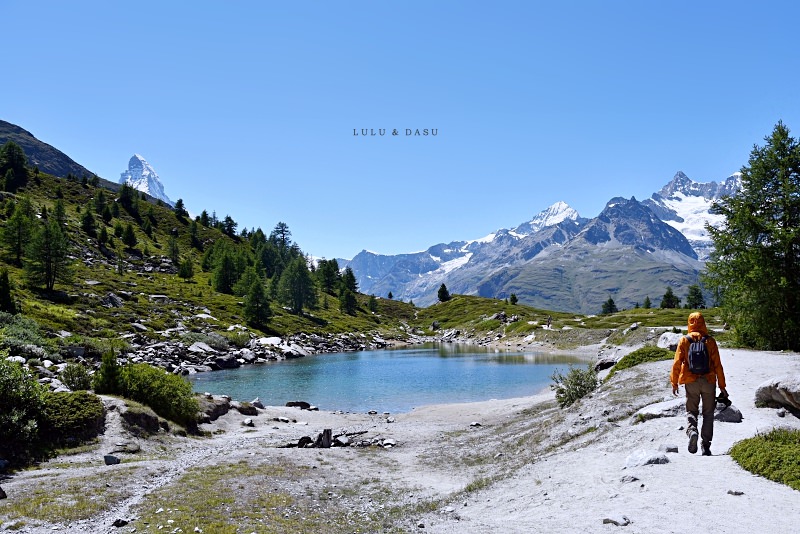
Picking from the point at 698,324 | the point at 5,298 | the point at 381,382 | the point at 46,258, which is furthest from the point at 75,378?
the point at 46,258

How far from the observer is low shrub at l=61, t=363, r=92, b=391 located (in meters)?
30.9

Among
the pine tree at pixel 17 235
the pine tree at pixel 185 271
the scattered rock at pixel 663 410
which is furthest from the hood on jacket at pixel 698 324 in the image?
the pine tree at pixel 185 271

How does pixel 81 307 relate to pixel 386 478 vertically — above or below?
above

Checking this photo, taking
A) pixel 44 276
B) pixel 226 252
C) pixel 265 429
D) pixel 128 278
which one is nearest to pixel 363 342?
pixel 226 252

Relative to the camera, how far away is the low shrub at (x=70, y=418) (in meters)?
23.3

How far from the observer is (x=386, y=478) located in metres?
21.4

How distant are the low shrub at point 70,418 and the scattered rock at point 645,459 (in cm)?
2558

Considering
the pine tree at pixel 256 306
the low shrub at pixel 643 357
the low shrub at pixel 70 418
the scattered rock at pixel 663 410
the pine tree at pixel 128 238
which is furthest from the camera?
the pine tree at pixel 128 238

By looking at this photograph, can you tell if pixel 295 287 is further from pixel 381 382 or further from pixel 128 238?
pixel 381 382

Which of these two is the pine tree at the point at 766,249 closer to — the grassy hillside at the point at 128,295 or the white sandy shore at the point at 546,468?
the white sandy shore at the point at 546,468

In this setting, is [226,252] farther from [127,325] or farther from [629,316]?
[629,316]

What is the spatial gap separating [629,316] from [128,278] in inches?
5693

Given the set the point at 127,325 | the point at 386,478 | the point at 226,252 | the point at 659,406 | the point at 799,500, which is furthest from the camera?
the point at 226,252

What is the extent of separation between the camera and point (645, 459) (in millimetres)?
14211
